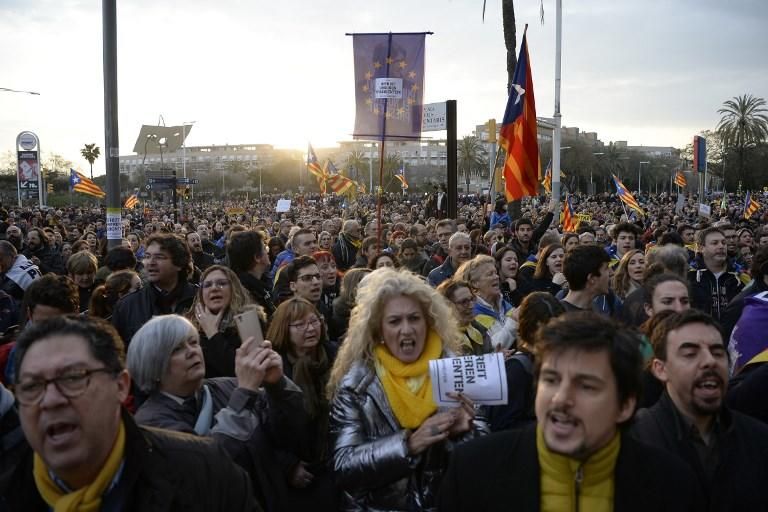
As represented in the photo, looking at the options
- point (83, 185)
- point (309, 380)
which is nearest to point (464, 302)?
point (309, 380)

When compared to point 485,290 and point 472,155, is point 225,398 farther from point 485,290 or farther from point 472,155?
point 472,155

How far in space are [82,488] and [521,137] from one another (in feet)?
32.2

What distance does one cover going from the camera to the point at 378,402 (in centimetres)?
316

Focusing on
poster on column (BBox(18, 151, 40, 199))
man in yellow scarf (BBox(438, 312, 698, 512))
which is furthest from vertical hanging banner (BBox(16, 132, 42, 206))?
man in yellow scarf (BBox(438, 312, 698, 512))

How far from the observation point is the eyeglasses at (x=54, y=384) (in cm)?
204

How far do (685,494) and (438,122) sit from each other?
15865mm

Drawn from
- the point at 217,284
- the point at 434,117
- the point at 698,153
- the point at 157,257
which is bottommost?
the point at 217,284

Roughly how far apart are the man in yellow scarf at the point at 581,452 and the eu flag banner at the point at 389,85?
7.73 m

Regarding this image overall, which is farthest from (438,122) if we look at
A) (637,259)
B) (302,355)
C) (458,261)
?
(302,355)

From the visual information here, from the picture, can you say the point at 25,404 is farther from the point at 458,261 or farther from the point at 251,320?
the point at 458,261

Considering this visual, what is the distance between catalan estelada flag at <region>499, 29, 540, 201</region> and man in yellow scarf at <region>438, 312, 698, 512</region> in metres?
8.68

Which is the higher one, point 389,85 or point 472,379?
point 389,85

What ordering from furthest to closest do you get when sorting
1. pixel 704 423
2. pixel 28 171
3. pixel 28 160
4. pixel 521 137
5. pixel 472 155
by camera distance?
pixel 472 155, pixel 28 171, pixel 28 160, pixel 521 137, pixel 704 423

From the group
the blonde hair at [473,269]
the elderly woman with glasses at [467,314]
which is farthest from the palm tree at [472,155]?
the elderly woman with glasses at [467,314]
